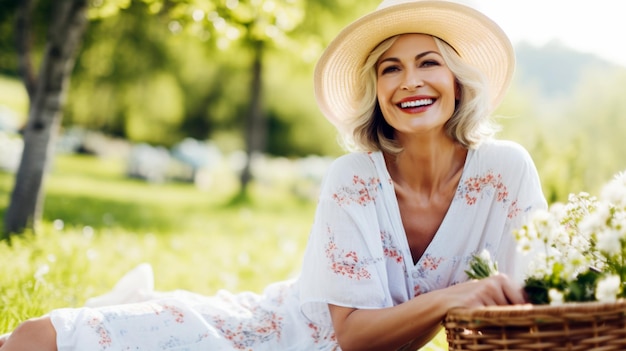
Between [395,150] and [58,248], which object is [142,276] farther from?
[58,248]

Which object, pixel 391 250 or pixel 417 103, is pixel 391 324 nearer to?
pixel 391 250

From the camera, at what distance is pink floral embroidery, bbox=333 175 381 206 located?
291cm

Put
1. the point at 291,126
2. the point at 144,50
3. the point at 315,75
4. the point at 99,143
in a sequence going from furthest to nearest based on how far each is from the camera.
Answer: the point at 291,126, the point at 99,143, the point at 144,50, the point at 315,75

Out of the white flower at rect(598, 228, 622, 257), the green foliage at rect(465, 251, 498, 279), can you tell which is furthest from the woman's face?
the white flower at rect(598, 228, 622, 257)

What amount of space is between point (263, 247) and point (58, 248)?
2.95 m

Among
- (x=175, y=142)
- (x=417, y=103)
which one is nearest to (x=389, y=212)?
(x=417, y=103)

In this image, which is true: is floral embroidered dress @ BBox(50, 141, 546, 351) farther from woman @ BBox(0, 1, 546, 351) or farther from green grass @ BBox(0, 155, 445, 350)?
green grass @ BBox(0, 155, 445, 350)

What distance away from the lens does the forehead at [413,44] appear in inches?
121

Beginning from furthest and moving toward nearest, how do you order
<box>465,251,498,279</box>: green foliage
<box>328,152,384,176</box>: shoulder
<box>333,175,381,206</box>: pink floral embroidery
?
<box>328,152,384,176</box>: shoulder
<box>333,175,381,206</box>: pink floral embroidery
<box>465,251,498,279</box>: green foliage

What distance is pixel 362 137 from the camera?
10.7ft

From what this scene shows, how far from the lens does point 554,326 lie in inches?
78.3

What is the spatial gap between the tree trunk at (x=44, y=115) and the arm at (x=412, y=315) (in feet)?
14.5

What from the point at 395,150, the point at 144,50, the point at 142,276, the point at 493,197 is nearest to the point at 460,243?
the point at 493,197

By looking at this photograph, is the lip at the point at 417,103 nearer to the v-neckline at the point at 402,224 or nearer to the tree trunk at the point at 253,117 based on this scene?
the v-neckline at the point at 402,224
